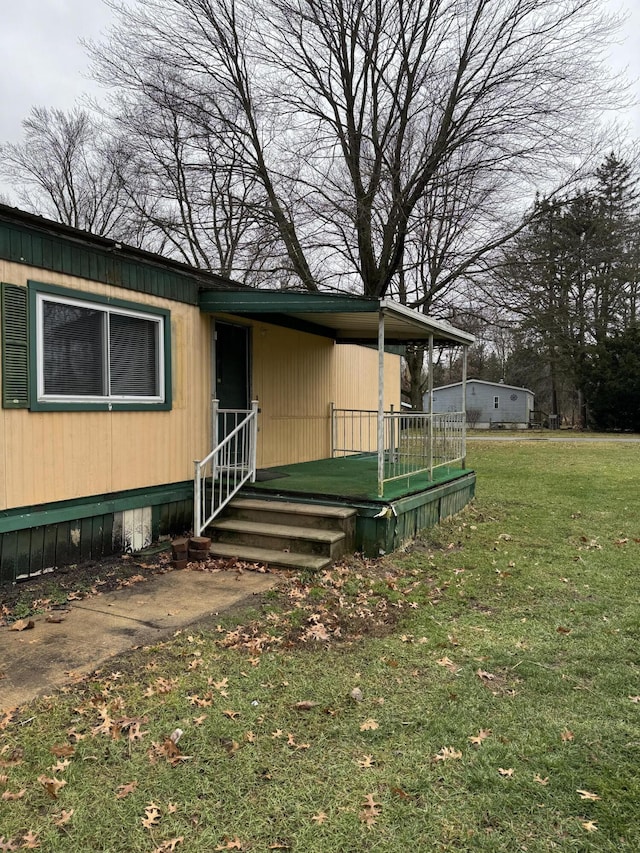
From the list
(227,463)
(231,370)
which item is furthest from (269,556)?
(231,370)

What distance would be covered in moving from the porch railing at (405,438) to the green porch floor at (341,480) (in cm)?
14

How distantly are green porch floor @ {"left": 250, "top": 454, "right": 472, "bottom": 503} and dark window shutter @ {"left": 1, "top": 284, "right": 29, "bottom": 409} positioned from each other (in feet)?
8.69

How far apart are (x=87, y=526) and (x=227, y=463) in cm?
176

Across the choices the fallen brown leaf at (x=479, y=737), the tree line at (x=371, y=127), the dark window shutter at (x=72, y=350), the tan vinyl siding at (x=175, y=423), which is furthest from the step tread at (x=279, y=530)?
the tree line at (x=371, y=127)

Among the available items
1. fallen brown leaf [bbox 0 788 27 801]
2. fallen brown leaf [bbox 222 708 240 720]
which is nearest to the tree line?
fallen brown leaf [bbox 222 708 240 720]

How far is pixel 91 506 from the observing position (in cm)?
528

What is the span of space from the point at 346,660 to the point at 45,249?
402 cm

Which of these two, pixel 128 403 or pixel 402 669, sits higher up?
pixel 128 403

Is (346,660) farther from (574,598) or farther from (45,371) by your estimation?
(45,371)

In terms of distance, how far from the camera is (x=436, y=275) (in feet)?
51.7

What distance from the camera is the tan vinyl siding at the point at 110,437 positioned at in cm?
461

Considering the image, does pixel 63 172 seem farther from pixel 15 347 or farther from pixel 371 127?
pixel 15 347

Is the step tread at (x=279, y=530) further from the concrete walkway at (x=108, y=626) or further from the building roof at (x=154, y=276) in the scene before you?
the building roof at (x=154, y=276)

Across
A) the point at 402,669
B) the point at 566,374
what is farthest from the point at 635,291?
the point at 402,669
